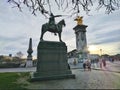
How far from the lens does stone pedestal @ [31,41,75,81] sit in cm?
1757

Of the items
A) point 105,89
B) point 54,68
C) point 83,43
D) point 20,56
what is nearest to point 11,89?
point 105,89

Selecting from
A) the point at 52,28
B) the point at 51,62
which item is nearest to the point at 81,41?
the point at 52,28

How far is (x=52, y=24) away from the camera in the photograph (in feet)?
62.5

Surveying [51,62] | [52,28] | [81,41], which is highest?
[81,41]

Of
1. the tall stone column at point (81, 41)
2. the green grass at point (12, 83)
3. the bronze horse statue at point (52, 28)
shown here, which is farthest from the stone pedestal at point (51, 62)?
the tall stone column at point (81, 41)

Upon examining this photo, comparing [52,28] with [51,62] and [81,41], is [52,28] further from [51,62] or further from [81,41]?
[81,41]

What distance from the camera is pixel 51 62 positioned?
59.6 ft

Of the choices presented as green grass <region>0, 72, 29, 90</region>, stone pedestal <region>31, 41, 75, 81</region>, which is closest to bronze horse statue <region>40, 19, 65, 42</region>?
stone pedestal <region>31, 41, 75, 81</region>

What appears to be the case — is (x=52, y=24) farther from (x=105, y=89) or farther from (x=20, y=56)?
(x=20, y=56)

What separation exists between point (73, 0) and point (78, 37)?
230 feet

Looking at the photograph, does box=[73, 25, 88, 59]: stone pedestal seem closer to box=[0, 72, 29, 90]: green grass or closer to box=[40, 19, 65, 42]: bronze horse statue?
box=[40, 19, 65, 42]: bronze horse statue

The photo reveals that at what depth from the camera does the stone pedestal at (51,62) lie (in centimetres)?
1757

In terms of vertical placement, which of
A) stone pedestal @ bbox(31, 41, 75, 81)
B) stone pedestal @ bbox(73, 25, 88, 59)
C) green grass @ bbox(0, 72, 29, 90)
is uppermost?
stone pedestal @ bbox(73, 25, 88, 59)

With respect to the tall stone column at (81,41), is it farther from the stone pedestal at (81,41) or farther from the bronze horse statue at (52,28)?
the bronze horse statue at (52,28)
